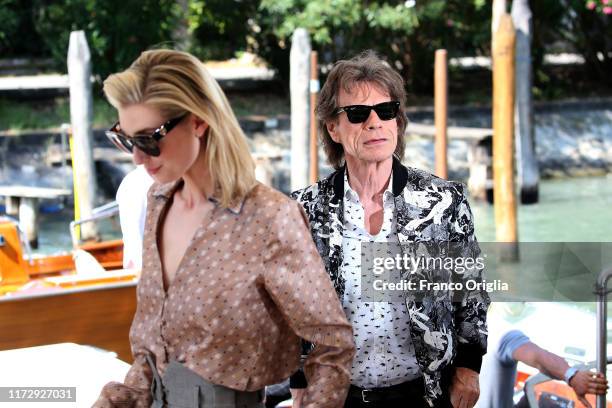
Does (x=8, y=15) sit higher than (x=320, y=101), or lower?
higher

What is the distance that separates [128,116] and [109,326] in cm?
514

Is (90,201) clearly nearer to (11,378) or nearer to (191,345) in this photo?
(11,378)

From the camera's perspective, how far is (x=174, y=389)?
1.94 meters

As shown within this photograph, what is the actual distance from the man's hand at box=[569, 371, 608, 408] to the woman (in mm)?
864

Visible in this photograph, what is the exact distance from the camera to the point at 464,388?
94.6 inches

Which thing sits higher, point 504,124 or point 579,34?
point 579,34

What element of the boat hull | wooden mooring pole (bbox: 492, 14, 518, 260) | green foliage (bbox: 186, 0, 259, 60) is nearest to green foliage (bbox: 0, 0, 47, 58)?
green foliage (bbox: 186, 0, 259, 60)

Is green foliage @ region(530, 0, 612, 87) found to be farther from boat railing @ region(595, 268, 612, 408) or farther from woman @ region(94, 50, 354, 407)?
woman @ region(94, 50, 354, 407)

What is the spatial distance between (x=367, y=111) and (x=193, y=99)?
0.64 meters

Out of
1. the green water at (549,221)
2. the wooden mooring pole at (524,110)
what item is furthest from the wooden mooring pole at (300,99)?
the wooden mooring pole at (524,110)

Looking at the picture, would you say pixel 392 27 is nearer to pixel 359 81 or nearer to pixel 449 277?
pixel 359 81

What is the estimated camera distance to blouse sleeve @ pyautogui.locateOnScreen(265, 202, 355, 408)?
1897mm

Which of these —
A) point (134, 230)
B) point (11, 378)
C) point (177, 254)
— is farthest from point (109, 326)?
point (177, 254)

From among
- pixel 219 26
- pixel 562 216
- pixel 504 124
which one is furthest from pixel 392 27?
pixel 504 124
